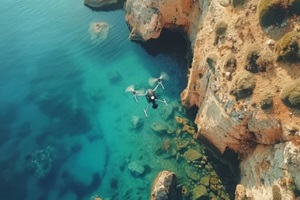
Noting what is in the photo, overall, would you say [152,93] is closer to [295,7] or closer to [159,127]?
[159,127]

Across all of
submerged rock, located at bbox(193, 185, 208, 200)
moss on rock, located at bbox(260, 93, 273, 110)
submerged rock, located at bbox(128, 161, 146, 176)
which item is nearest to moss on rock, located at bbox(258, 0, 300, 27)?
moss on rock, located at bbox(260, 93, 273, 110)

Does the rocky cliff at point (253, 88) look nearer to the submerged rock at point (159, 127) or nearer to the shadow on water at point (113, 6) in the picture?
the submerged rock at point (159, 127)

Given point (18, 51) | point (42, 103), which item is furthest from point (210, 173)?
point (18, 51)

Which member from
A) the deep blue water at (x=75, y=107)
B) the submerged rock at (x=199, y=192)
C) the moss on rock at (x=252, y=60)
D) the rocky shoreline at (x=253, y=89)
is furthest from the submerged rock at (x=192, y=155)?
the moss on rock at (x=252, y=60)

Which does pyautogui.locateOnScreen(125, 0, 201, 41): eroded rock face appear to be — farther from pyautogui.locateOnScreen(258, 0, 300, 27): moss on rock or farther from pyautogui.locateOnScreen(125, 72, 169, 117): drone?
pyautogui.locateOnScreen(258, 0, 300, 27): moss on rock

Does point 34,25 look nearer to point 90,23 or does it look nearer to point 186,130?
point 90,23

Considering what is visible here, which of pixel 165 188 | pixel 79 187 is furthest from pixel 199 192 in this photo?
pixel 79 187
